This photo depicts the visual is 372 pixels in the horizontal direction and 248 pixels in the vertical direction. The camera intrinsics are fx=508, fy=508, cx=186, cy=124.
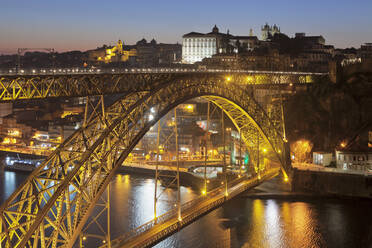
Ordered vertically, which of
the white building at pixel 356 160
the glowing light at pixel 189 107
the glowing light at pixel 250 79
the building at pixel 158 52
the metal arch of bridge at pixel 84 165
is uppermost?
the building at pixel 158 52

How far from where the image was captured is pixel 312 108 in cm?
4578

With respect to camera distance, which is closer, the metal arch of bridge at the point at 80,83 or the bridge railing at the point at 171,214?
the metal arch of bridge at the point at 80,83

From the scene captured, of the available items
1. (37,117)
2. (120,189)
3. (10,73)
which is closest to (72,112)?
(37,117)

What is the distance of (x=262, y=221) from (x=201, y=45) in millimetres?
68529

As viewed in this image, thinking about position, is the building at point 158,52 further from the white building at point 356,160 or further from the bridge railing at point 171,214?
the bridge railing at point 171,214

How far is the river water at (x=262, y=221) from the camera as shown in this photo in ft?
85.5

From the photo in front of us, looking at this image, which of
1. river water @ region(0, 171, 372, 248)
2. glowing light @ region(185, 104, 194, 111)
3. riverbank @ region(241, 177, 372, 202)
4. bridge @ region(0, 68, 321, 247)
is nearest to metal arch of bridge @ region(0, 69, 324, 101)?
bridge @ region(0, 68, 321, 247)

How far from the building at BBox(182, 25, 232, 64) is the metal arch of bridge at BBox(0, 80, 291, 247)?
70.5 m

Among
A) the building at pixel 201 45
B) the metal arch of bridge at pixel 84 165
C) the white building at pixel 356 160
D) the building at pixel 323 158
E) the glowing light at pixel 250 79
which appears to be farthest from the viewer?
the building at pixel 201 45

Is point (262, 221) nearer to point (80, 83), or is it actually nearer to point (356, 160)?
point (356, 160)

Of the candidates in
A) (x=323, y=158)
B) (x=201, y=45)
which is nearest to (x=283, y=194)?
(x=323, y=158)

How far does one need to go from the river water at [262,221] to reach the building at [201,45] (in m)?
59.9

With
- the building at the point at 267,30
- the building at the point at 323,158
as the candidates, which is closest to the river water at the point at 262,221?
the building at the point at 323,158

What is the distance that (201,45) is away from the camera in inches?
3740
